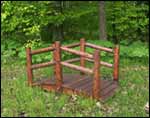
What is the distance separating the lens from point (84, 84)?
27.1 feet

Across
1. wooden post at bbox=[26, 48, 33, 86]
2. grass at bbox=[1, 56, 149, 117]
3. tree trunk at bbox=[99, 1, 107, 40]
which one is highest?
tree trunk at bbox=[99, 1, 107, 40]

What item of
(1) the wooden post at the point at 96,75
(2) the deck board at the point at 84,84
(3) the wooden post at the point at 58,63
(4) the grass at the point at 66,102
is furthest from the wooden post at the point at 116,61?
(3) the wooden post at the point at 58,63

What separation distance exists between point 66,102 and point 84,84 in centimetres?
98

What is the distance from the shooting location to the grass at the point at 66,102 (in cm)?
698

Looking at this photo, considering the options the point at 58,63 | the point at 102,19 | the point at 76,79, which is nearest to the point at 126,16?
the point at 102,19

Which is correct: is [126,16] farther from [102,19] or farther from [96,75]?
[96,75]

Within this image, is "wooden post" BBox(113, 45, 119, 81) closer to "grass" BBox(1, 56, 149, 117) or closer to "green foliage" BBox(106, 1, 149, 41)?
"grass" BBox(1, 56, 149, 117)

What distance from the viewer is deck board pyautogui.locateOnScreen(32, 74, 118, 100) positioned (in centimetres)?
782

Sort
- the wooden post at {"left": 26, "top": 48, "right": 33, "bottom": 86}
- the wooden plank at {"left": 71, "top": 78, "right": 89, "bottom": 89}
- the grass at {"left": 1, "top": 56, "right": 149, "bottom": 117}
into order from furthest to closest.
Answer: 1. the wooden post at {"left": 26, "top": 48, "right": 33, "bottom": 86}
2. the wooden plank at {"left": 71, "top": 78, "right": 89, "bottom": 89}
3. the grass at {"left": 1, "top": 56, "right": 149, "bottom": 117}

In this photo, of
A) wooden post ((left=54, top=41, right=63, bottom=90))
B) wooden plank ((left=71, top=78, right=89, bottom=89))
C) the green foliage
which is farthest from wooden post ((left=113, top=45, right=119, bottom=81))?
the green foliage

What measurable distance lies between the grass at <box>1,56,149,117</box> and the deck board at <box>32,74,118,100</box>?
17 cm

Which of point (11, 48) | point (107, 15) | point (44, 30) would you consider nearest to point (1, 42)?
point (11, 48)

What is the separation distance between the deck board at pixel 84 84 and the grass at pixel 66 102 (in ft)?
0.56

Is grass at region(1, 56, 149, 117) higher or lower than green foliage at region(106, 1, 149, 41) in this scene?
lower
